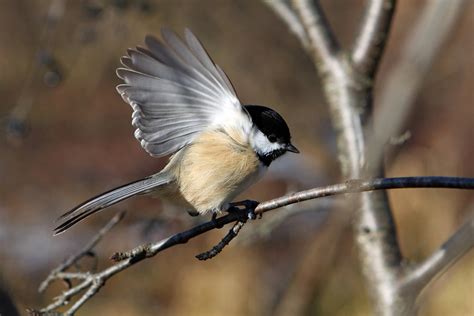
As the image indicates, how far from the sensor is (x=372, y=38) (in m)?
2.81

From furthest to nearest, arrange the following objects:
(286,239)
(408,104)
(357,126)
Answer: (286,239)
(357,126)
(408,104)

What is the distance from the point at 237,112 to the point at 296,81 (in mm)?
5162

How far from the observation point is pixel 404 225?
6027 millimetres

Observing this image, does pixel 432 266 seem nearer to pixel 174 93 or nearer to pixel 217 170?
pixel 217 170

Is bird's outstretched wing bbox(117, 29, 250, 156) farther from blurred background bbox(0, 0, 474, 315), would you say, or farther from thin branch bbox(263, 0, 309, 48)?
blurred background bbox(0, 0, 474, 315)

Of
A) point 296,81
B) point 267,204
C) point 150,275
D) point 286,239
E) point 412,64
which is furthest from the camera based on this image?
point 296,81

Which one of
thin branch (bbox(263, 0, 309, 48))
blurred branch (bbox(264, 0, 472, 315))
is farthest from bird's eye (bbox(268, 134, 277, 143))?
thin branch (bbox(263, 0, 309, 48))

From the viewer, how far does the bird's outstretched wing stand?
215 cm

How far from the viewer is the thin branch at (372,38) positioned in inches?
110

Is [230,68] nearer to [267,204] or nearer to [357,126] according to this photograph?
[357,126]

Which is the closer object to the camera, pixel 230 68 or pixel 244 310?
pixel 244 310

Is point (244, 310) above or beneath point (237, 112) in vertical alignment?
beneath

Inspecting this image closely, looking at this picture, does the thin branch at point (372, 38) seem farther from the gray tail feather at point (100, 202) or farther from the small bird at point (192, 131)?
the gray tail feather at point (100, 202)

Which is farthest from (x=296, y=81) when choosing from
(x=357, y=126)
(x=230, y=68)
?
(x=357, y=126)
